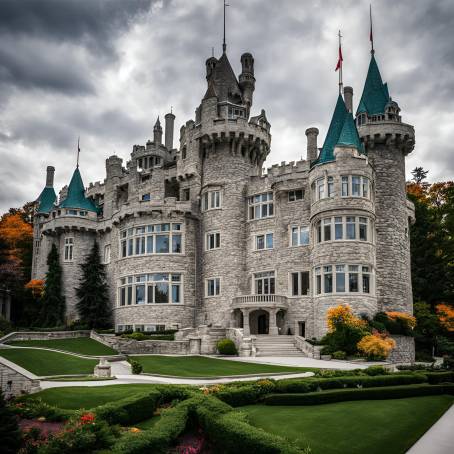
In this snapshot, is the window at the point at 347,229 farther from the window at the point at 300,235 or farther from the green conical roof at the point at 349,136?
the green conical roof at the point at 349,136

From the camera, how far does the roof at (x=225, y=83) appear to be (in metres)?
49.8

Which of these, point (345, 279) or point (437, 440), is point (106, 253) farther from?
point (437, 440)

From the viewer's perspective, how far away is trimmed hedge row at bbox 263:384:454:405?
1755cm

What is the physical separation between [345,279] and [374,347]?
6.40m

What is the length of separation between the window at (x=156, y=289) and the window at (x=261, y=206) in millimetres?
8402

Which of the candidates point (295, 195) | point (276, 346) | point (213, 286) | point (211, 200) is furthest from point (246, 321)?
point (211, 200)

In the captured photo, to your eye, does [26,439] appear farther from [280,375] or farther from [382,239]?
[382,239]

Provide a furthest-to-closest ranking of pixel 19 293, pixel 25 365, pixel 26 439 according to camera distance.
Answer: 1. pixel 19 293
2. pixel 25 365
3. pixel 26 439

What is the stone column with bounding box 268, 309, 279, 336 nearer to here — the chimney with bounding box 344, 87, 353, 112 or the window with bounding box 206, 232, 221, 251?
the window with bounding box 206, 232, 221, 251

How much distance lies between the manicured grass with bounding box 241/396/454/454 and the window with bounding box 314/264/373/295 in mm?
18696

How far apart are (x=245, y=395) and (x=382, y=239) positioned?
87.4ft

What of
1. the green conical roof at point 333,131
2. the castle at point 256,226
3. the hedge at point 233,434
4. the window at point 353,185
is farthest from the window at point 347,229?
the hedge at point 233,434

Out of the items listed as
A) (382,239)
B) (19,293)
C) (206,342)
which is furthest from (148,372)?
(19,293)

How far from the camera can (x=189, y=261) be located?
46406 mm
